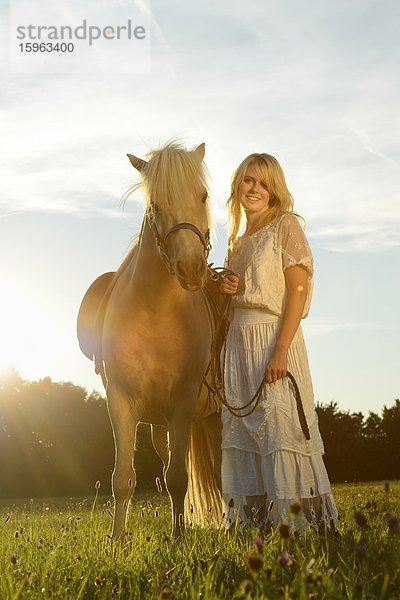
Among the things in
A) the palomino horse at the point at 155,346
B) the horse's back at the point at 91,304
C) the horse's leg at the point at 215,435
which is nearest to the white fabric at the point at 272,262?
the palomino horse at the point at 155,346

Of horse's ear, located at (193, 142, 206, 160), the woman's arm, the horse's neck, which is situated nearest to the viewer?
the woman's arm

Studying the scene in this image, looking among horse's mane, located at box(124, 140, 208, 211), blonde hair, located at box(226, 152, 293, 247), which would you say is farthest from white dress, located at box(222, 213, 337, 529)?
horse's mane, located at box(124, 140, 208, 211)

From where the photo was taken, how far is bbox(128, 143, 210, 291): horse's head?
521cm

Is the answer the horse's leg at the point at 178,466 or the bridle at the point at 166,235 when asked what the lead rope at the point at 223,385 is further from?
the bridle at the point at 166,235

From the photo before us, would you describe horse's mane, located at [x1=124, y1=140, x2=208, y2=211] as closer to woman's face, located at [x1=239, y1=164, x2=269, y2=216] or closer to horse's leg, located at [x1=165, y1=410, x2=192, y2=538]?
woman's face, located at [x1=239, y1=164, x2=269, y2=216]

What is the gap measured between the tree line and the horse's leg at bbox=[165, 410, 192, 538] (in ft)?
63.6

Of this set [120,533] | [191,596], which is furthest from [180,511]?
[191,596]

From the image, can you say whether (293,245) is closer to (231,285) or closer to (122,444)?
(231,285)

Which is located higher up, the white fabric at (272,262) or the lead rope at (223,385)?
the white fabric at (272,262)

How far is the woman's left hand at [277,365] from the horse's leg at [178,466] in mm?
753

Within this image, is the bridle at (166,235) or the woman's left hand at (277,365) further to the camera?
the woman's left hand at (277,365)

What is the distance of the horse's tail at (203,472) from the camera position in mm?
7434

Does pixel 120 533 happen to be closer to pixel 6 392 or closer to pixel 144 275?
pixel 144 275

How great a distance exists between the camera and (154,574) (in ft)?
13.0
